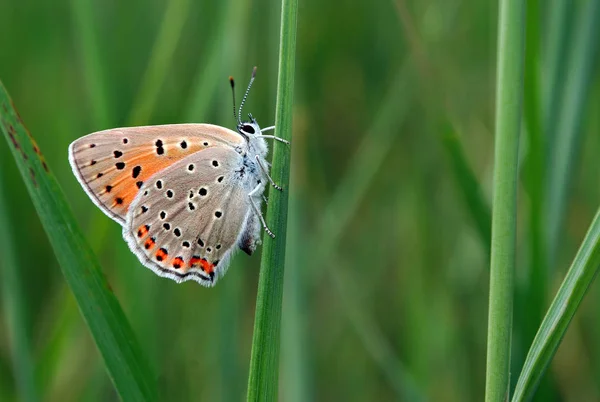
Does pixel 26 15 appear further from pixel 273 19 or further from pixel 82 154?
pixel 82 154

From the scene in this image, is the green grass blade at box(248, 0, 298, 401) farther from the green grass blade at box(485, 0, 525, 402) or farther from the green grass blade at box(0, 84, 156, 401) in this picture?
the green grass blade at box(485, 0, 525, 402)

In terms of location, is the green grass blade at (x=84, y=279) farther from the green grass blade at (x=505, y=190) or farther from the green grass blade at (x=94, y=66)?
the green grass blade at (x=94, y=66)

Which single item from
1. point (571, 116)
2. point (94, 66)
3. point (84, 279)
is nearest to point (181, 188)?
point (94, 66)

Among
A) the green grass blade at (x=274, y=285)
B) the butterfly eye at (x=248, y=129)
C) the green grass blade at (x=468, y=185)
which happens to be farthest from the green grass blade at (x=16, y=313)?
the green grass blade at (x=468, y=185)

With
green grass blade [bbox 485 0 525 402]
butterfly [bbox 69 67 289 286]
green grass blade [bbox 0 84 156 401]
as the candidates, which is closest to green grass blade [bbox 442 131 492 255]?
butterfly [bbox 69 67 289 286]

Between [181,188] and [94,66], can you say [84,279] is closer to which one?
[181,188]

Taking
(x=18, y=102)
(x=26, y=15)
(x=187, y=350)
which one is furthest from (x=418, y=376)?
(x=26, y=15)

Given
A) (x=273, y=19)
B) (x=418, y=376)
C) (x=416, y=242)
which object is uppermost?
(x=273, y=19)
